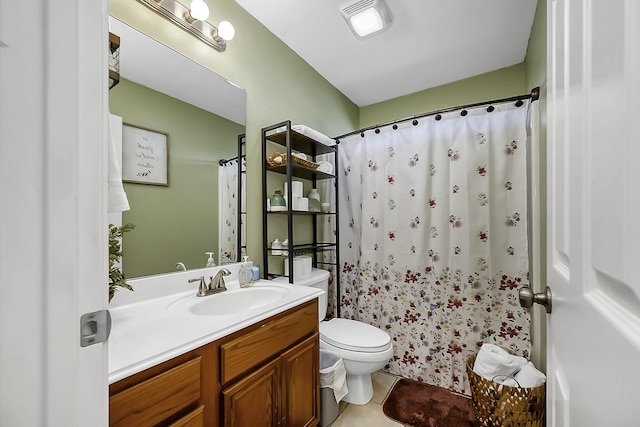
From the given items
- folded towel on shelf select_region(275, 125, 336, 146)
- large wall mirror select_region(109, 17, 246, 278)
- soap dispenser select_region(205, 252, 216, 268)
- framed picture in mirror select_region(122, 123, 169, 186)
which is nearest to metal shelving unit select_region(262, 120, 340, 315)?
folded towel on shelf select_region(275, 125, 336, 146)

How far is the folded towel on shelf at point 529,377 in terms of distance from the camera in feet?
4.31

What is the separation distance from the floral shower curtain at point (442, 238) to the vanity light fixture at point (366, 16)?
72 centimetres

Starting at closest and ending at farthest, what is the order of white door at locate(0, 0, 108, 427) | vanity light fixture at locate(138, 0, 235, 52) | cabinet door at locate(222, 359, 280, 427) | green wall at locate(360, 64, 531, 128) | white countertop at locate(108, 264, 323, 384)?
1. white door at locate(0, 0, 108, 427)
2. white countertop at locate(108, 264, 323, 384)
3. cabinet door at locate(222, 359, 280, 427)
4. vanity light fixture at locate(138, 0, 235, 52)
5. green wall at locate(360, 64, 531, 128)

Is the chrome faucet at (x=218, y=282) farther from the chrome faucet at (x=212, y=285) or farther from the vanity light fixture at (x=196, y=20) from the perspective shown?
the vanity light fixture at (x=196, y=20)

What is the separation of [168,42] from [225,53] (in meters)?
0.34

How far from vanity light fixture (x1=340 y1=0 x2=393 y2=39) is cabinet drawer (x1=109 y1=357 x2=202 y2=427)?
200cm

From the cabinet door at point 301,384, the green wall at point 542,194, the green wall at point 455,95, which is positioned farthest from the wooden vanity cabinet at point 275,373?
the green wall at point 455,95

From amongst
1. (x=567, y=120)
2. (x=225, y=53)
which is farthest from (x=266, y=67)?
(x=567, y=120)

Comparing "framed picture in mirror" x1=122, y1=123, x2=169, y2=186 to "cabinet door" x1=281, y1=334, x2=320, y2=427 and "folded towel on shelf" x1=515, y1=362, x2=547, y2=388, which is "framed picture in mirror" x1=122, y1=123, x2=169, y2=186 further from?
"folded towel on shelf" x1=515, y1=362, x2=547, y2=388

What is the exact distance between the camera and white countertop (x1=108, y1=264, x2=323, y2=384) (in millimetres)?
741

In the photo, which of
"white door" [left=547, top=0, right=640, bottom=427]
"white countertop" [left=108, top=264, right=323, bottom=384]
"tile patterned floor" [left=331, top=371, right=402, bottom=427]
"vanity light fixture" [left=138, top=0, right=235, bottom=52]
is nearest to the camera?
"white door" [left=547, top=0, right=640, bottom=427]

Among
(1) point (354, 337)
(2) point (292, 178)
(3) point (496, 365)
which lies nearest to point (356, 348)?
(1) point (354, 337)

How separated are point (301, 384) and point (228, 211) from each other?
1.03 metres

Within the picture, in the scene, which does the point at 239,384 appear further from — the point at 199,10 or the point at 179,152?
the point at 199,10
